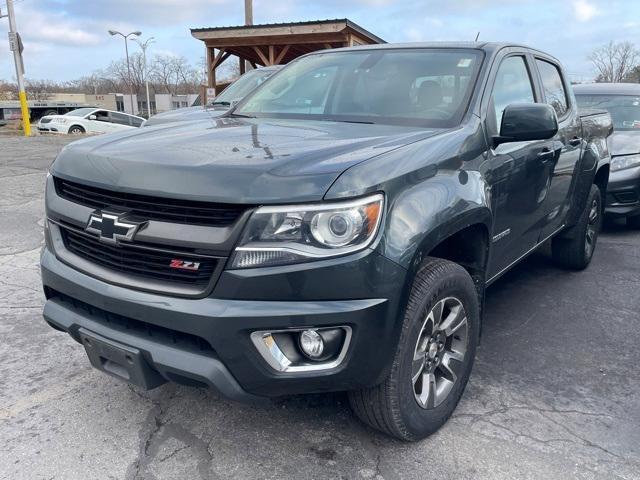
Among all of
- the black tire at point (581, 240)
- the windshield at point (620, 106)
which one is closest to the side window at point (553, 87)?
the black tire at point (581, 240)

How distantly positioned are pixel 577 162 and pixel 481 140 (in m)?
1.77

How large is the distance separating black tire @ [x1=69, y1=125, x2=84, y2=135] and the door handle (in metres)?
21.5

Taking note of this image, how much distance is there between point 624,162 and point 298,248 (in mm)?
5775

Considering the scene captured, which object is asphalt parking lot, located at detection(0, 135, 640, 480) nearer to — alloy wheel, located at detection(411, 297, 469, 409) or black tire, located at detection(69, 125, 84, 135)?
alloy wheel, located at detection(411, 297, 469, 409)

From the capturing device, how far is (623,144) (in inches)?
262

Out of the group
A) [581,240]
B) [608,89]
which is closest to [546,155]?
[581,240]

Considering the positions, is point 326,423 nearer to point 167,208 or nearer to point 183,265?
point 183,265

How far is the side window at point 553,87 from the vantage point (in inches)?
158

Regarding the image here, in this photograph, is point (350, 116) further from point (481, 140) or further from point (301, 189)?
point (301, 189)

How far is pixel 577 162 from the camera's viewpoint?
13.9 feet

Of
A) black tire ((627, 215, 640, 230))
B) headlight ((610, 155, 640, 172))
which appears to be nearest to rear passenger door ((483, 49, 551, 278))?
headlight ((610, 155, 640, 172))

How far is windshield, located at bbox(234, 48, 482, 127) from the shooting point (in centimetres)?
306

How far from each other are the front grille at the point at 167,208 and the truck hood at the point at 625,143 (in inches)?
235

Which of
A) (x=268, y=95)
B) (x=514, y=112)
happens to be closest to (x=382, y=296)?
(x=514, y=112)
